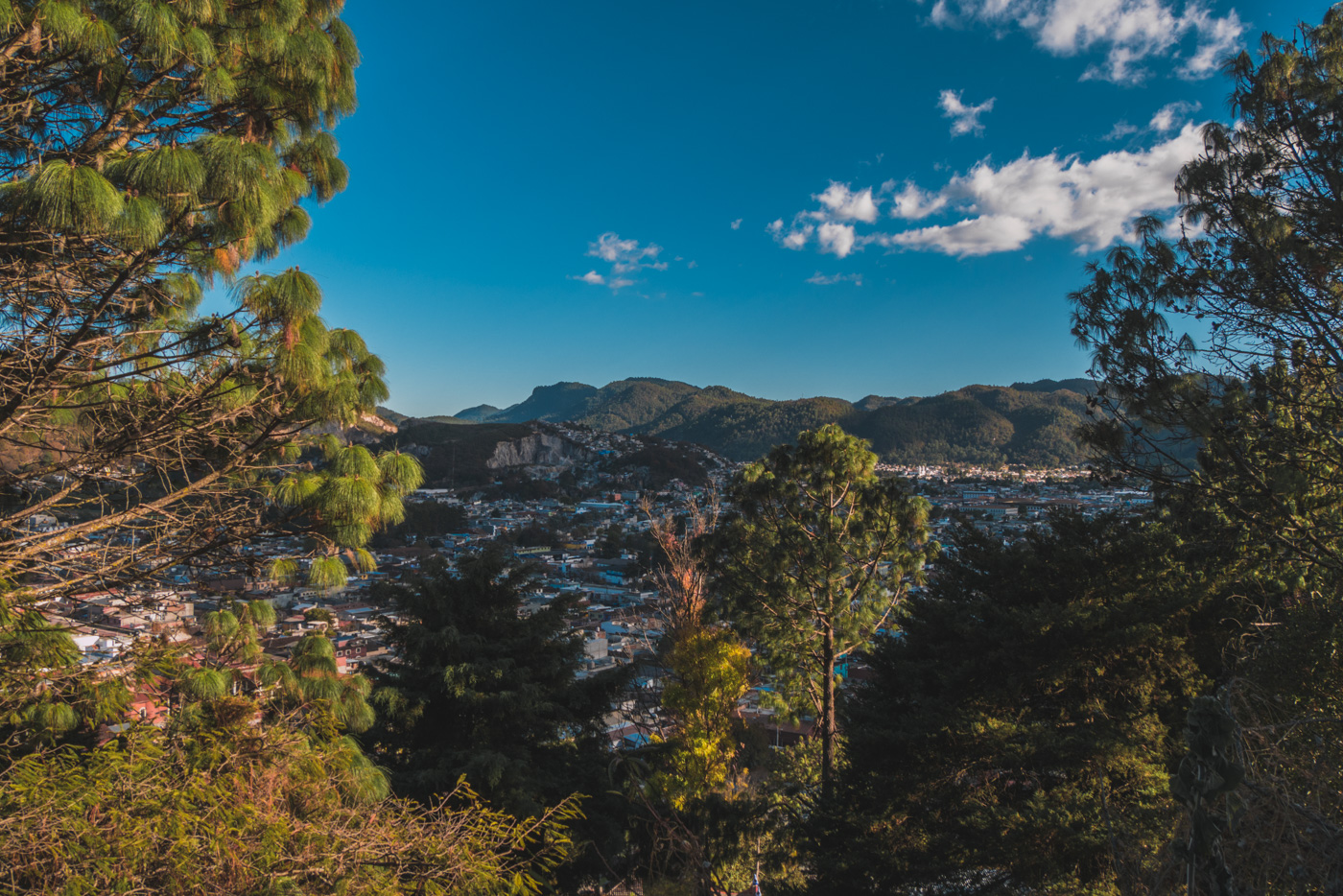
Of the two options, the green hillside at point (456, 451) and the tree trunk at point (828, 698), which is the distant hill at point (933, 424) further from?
the tree trunk at point (828, 698)

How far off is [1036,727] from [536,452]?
84.2 metres

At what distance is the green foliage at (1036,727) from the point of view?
502 cm

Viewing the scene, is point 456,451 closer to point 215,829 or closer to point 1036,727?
point 1036,727

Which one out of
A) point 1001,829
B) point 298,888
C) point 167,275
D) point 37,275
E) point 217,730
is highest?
point 167,275

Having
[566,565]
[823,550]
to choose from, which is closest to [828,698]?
[823,550]

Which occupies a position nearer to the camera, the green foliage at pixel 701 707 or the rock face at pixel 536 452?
the green foliage at pixel 701 707

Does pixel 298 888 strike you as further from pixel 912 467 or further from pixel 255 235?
pixel 912 467

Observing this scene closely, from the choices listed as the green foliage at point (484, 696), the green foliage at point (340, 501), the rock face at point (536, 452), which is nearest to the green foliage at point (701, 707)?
the green foliage at point (484, 696)

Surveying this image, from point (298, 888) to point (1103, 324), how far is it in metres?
7.02

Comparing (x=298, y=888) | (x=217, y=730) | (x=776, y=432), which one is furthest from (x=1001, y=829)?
(x=776, y=432)

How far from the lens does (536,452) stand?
86375 millimetres

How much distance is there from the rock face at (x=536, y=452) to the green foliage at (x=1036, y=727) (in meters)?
76.8

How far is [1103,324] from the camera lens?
5.51m

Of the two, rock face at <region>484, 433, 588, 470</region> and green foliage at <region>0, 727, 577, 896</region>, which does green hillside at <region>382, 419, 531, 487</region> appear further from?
green foliage at <region>0, 727, 577, 896</region>
